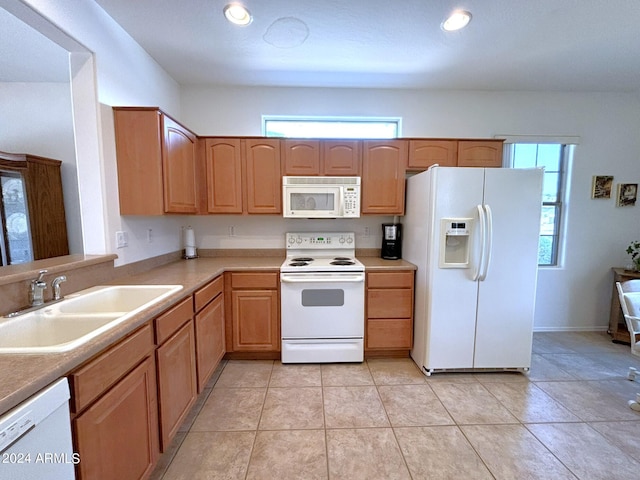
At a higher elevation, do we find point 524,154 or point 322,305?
point 524,154

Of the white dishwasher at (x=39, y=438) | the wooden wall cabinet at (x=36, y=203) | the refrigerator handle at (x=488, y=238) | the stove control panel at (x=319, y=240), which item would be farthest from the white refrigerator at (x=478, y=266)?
the wooden wall cabinet at (x=36, y=203)

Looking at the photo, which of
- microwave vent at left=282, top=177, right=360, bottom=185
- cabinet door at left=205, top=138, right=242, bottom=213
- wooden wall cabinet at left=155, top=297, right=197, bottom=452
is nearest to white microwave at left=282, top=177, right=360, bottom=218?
microwave vent at left=282, top=177, right=360, bottom=185

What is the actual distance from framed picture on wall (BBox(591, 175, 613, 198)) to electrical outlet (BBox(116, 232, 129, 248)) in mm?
4737

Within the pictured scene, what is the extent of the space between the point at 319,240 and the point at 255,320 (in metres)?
1.06

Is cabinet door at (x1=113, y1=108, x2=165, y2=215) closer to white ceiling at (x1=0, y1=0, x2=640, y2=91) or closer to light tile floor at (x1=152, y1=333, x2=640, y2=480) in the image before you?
white ceiling at (x1=0, y1=0, x2=640, y2=91)

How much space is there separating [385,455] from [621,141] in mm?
4114

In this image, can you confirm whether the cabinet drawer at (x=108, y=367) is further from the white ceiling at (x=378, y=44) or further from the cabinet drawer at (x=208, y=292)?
the white ceiling at (x=378, y=44)

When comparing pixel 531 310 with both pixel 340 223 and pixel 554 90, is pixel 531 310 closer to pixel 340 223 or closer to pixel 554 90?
pixel 340 223

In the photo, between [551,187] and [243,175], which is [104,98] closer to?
[243,175]

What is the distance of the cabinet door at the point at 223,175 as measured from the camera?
2.64m

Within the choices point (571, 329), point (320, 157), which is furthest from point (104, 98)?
point (571, 329)

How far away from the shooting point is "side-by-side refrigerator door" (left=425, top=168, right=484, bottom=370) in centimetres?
218

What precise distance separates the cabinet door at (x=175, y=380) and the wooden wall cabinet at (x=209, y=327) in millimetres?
94

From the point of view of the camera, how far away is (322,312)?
2.47 m
